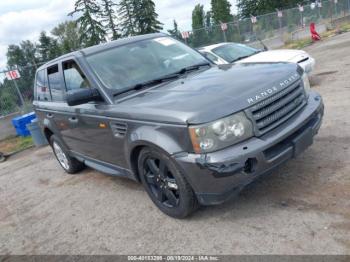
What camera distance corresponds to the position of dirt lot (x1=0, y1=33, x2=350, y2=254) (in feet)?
10.4

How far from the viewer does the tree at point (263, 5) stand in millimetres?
67312

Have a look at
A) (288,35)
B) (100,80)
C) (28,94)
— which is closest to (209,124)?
(100,80)

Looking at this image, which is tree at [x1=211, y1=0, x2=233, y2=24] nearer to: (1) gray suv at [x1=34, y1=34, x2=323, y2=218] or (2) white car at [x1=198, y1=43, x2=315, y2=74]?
(2) white car at [x1=198, y1=43, x2=315, y2=74]

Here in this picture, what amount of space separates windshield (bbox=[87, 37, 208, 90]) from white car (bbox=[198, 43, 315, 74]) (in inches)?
125

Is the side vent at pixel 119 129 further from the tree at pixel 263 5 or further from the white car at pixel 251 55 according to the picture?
the tree at pixel 263 5

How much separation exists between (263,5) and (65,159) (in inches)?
2706

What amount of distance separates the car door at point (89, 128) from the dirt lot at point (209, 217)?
661 mm

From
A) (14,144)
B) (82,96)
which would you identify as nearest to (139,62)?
(82,96)

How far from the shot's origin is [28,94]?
560 inches

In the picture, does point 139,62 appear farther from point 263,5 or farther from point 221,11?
point 263,5

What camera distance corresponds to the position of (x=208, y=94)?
341 cm

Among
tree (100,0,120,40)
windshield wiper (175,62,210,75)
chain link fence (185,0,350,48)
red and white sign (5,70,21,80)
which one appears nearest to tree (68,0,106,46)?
tree (100,0,120,40)

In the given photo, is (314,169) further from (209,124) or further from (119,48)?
(119,48)

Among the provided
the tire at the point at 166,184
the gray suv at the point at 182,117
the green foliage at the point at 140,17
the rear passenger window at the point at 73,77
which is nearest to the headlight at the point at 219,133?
the gray suv at the point at 182,117
